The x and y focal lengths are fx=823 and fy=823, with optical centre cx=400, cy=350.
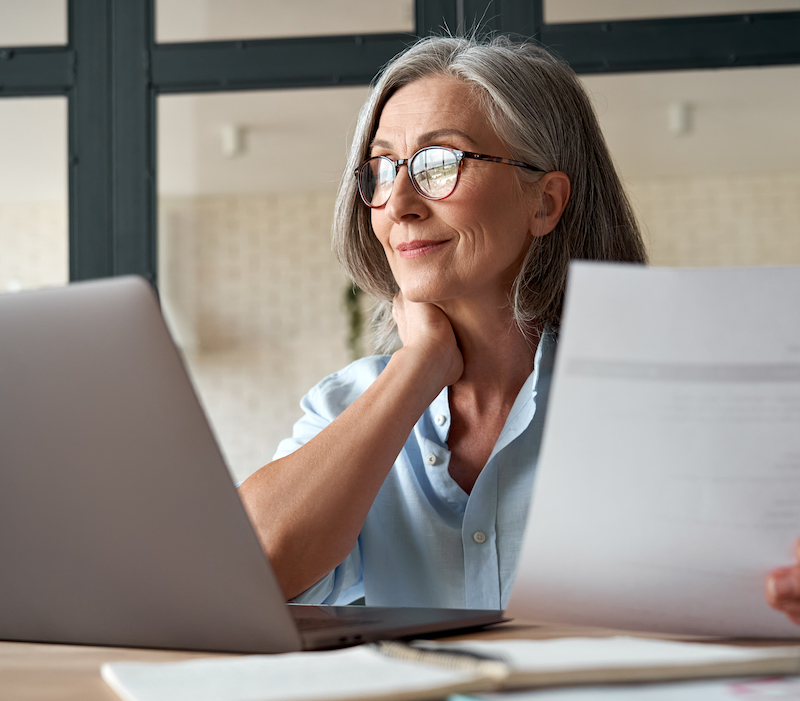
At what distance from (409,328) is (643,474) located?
805mm

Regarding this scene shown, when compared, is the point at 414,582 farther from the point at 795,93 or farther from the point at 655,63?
the point at 795,93

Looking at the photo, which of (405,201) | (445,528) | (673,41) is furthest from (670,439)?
(673,41)

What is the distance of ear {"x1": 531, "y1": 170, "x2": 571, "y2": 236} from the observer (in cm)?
131

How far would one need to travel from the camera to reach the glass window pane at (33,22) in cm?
225

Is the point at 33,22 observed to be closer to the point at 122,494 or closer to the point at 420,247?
the point at 420,247

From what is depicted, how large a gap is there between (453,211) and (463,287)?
0.11 m

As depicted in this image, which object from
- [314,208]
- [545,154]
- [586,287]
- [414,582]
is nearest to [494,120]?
[545,154]

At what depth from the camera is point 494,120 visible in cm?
126

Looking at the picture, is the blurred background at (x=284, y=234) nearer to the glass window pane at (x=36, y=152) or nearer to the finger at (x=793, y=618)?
the glass window pane at (x=36, y=152)

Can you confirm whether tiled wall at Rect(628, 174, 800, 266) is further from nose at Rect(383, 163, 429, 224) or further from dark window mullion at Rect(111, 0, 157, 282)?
nose at Rect(383, 163, 429, 224)

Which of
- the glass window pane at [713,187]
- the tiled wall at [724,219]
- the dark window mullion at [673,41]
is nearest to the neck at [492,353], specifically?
the dark window mullion at [673,41]

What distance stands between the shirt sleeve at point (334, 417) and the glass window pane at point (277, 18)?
1.22m

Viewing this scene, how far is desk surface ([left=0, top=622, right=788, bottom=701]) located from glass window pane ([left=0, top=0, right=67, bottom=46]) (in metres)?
2.03

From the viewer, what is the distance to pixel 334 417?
128 centimetres
